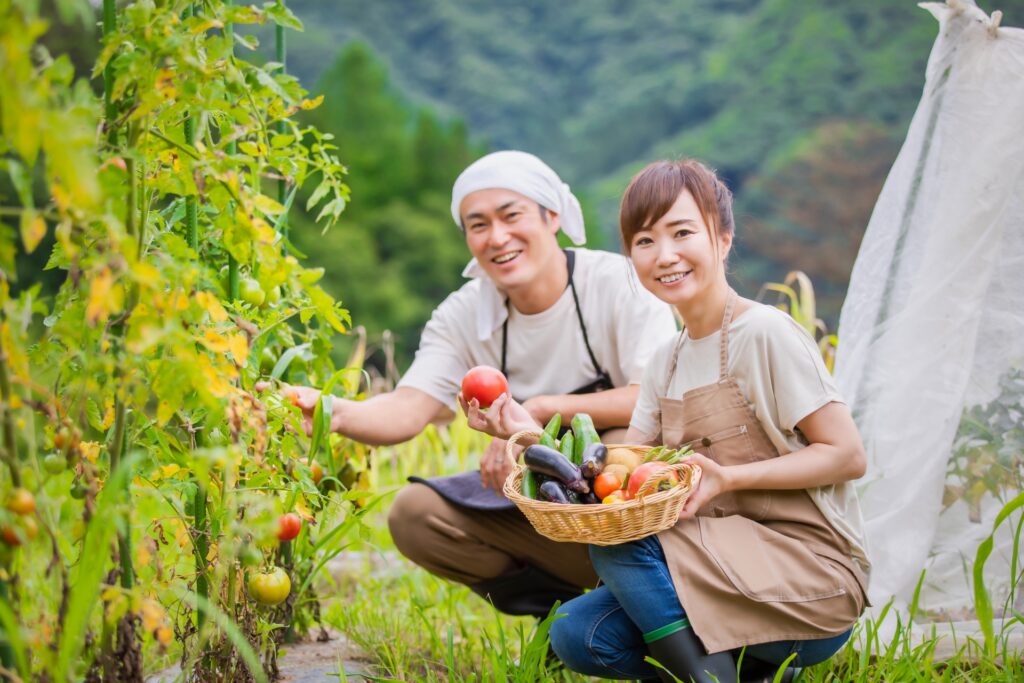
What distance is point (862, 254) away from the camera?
2.86m

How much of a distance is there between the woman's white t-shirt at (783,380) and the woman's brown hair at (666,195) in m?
0.25

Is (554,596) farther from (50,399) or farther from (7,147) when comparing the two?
(7,147)

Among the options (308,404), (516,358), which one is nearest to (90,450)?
(308,404)

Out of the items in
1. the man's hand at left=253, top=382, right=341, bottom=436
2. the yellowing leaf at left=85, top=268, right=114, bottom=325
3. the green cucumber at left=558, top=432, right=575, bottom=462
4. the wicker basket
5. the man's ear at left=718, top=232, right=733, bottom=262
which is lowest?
the wicker basket

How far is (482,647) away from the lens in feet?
8.50

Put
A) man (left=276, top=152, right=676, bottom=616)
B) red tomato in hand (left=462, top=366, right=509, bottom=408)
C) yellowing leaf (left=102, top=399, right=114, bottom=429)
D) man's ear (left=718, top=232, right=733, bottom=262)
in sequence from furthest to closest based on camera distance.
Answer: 1. man (left=276, top=152, right=676, bottom=616)
2. red tomato in hand (left=462, top=366, right=509, bottom=408)
3. man's ear (left=718, top=232, right=733, bottom=262)
4. yellowing leaf (left=102, top=399, right=114, bottom=429)

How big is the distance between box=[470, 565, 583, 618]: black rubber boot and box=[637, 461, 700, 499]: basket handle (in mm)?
Answer: 962

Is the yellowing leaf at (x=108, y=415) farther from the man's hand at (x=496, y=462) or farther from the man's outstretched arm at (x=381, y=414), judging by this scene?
Answer: the man's hand at (x=496, y=462)

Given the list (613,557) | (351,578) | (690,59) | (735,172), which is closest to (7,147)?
(613,557)

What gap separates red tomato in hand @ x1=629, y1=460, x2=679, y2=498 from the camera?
1851 mm

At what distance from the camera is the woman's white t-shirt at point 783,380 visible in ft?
6.64

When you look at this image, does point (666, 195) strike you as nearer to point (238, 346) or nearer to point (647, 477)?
point (647, 477)

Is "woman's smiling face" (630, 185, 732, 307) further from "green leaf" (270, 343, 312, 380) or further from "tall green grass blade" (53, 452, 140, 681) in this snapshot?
"tall green grass blade" (53, 452, 140, 681)

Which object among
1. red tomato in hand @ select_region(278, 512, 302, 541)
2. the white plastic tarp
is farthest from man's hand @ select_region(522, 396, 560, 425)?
the white plastic tarp
